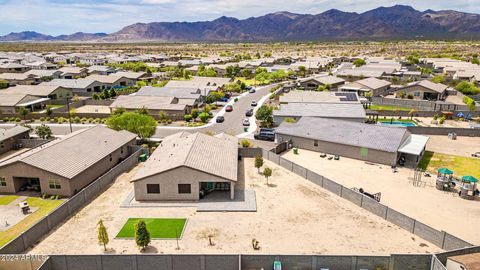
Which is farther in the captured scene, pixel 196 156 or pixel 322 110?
pixel 322 110

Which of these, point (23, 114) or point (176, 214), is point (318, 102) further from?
point (23, 114)

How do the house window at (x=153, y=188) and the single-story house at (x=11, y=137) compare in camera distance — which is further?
the single-story house at (x=11, y=137)

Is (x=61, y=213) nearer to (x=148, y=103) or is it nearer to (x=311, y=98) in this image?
(x=148, y=103)

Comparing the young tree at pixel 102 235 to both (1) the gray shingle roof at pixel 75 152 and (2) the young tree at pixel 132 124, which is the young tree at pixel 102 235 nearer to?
(1) the gray shingle roof at pixel 75 152

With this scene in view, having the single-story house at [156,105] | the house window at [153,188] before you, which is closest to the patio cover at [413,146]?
the house window at [153,188]

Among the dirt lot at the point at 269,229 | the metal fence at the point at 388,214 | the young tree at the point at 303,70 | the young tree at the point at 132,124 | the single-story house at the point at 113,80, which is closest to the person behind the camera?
the metal fence at the point at 388,214

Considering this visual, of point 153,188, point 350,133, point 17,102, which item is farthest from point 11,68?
point 350,133
